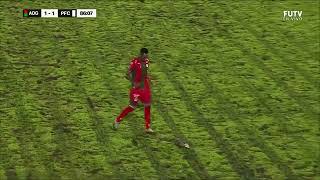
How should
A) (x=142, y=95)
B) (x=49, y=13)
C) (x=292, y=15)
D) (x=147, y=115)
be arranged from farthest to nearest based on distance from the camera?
(x=292, y=15)
(x=49, y=13)
(x=147, y=115)
(x=142, y=95)

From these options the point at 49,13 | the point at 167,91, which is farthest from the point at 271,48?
the point at 49,13

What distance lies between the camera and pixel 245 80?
13.2 meters

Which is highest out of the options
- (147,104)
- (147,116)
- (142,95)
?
(142,95)

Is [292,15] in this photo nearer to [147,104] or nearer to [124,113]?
[147,104]

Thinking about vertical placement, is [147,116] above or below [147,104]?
below

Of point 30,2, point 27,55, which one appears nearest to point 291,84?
point 27,55

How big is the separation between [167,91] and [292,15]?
6669 millimetres

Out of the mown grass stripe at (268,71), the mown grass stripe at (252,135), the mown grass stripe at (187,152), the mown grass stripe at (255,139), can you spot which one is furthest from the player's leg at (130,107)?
the mown grass stripe at (268,71)

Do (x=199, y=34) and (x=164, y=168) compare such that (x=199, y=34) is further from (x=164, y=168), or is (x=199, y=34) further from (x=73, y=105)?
(x=164, y=168)

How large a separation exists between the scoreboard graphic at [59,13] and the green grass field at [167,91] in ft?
0.87

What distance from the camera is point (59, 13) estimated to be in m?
16.8

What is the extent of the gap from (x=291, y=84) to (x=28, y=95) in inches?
262

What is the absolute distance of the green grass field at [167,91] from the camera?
980 cm

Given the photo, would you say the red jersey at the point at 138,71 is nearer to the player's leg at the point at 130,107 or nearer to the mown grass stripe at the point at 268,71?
the player's leg at the point at 130,107
